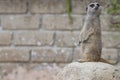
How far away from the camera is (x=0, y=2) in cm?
323

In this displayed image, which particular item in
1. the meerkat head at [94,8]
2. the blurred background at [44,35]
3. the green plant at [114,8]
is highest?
the meerkat head at [94,8]

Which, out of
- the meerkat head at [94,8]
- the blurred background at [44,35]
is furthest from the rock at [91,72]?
the blurred background at [44,35]

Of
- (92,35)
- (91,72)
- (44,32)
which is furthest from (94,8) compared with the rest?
(44,32)

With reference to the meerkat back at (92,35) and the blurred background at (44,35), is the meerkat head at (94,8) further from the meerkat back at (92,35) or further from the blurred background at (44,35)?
the blurred background at (44,35)

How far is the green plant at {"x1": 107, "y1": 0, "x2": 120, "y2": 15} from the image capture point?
10.4ft

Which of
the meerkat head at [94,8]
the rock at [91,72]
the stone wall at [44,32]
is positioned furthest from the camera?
the stone wall at [44,32]

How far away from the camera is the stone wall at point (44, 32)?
10.3 feet

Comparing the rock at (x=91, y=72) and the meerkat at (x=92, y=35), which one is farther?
the meerkat at (x=92, y=35)

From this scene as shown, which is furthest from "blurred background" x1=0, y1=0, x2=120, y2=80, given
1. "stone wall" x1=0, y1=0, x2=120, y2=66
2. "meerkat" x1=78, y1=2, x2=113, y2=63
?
"meerkat" x1=78, y1=2, x2=113, y2=63

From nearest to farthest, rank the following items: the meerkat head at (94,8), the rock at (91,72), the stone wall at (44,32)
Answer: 1. the rock at (91,72)
2. the meerkat head at (94,8)
3. the stone wall at (44,32)

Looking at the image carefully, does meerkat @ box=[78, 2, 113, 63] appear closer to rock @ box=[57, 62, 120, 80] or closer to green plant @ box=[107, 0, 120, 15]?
rock @ box=[57, 62, 120, 80]

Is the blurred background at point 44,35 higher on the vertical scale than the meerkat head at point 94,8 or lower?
lower

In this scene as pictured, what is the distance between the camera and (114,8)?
3.18 m

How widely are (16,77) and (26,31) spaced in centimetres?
35
